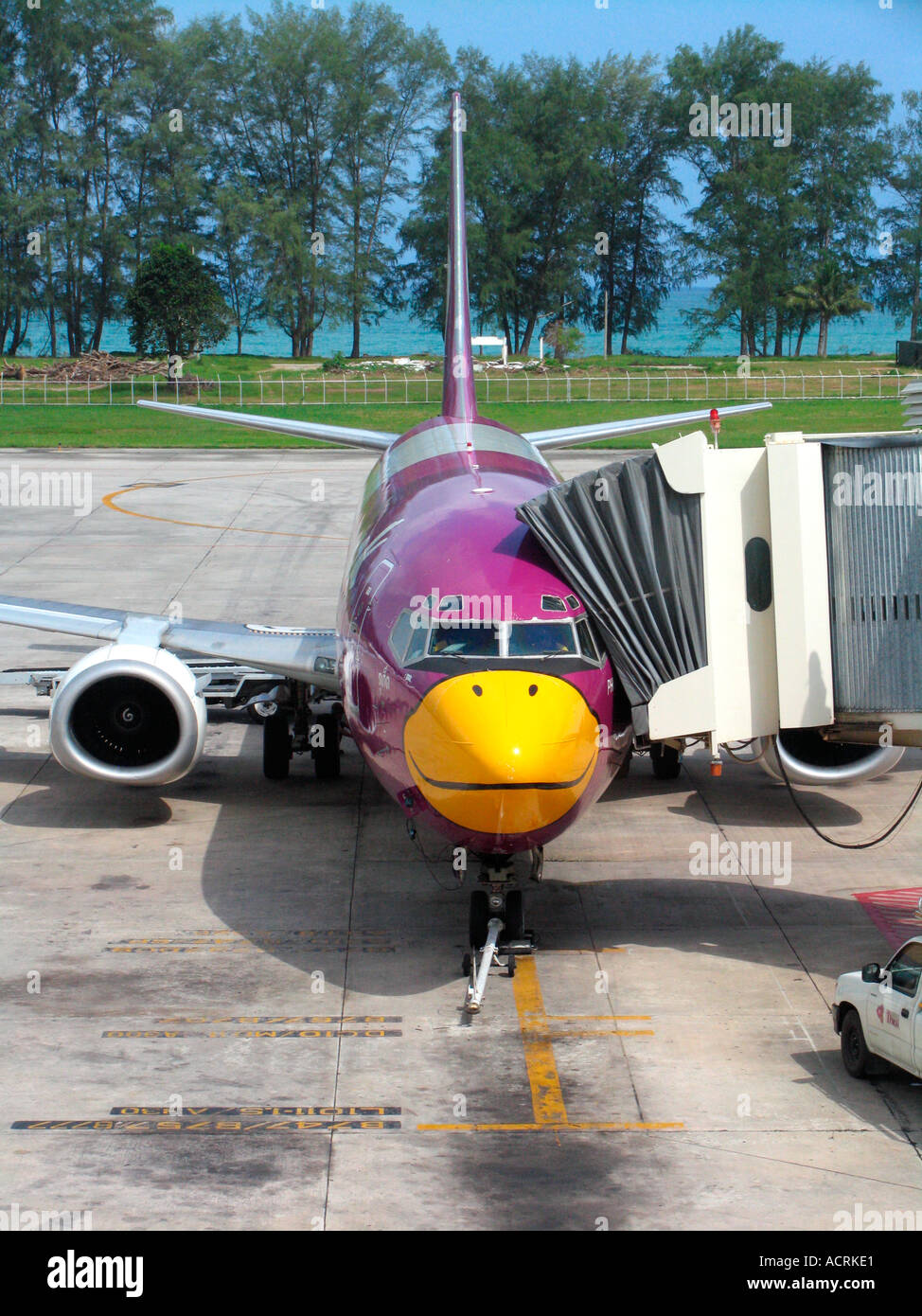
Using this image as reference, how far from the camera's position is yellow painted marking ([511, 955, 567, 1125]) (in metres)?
12.9

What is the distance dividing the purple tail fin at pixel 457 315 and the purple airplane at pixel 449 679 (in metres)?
3.27

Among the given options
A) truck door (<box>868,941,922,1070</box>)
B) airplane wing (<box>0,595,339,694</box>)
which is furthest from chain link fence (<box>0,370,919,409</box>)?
truck door (<box>868,941,922,1070</box>)

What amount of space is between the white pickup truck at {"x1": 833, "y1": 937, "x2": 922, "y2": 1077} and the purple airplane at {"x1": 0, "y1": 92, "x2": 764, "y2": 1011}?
10.0ft

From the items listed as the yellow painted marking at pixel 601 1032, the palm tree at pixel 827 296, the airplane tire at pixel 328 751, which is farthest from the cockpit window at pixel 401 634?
the palm tree at pixel 827 296

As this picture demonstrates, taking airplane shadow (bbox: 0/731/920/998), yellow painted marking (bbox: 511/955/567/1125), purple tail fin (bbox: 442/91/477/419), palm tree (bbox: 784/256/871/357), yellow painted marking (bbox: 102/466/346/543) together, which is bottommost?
yellow painted marking (bbox: 511/955/567/1125)

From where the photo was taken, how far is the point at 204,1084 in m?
13.3

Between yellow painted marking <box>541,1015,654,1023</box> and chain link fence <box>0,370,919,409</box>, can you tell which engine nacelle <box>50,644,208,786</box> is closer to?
yellow painted marking <box>541,1015,654,1023</box>

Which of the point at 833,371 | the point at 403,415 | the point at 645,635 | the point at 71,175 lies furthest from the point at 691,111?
the point at 645,635

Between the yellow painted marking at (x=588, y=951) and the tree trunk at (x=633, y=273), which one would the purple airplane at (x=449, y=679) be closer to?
the yellow painted marking at (x=588, y=951)

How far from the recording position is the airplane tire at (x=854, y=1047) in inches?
530

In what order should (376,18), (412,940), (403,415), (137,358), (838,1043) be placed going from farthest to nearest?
(376,18) < (137,358) < (403,415) < (412,940) < (838,1043)

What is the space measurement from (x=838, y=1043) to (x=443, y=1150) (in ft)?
14.0

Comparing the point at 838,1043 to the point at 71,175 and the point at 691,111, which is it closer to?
the point at 71,175

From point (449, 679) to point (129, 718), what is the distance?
8.03 m
